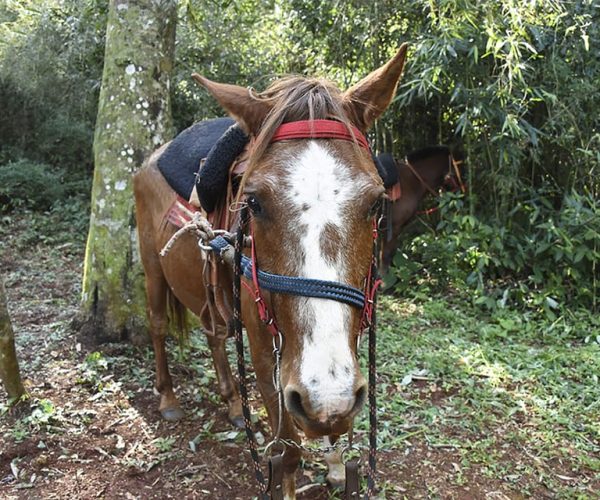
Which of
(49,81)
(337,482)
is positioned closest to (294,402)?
(337,482)

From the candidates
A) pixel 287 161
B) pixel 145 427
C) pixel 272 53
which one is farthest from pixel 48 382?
pixel 272 53

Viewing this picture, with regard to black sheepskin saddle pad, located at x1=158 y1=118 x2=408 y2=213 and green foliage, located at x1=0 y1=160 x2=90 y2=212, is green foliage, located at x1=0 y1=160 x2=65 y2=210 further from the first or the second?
black sheepskin saddle pad, located at x1=158 y1=118 x2=408 y2=213

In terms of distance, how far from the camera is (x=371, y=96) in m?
1.98

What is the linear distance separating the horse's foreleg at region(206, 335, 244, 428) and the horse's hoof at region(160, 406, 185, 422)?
11.5 inches

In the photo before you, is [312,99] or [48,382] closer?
[312,99]

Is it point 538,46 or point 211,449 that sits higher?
point 538,46

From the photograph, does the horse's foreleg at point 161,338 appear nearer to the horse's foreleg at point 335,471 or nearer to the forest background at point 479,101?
the horse's foreleg at point 335,471

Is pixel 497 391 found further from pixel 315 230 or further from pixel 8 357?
pixel 8 357

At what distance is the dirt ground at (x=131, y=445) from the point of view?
2703mm

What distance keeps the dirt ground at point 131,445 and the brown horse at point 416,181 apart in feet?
10.5

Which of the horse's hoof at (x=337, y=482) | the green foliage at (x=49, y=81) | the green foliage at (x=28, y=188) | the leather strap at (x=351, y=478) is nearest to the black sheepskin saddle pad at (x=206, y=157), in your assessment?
the leather strap at (x=351, y=478)

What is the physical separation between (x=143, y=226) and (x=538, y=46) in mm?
4180

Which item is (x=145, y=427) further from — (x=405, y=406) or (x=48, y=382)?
(x=405, y=406)

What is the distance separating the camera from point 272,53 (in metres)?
8.20
